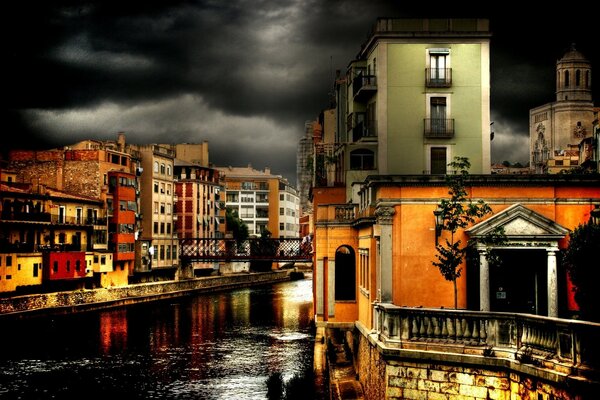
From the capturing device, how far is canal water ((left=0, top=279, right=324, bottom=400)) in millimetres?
35000

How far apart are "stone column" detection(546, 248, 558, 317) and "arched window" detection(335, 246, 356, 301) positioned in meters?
12.5

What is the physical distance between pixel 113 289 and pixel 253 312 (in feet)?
49.7

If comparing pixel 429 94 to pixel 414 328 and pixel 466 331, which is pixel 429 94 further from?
pixel 466 331

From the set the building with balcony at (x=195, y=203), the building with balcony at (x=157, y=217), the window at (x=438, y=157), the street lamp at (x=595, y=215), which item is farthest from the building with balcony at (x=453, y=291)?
the building with balcony at (x=195, y=203)

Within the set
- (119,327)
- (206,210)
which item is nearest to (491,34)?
(119,327)

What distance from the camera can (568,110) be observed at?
Result: 176m

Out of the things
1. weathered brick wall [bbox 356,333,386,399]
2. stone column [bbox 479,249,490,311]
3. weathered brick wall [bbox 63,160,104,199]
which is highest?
weathered brick wall [bbox 63,160,104,199]

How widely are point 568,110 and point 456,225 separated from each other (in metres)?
166

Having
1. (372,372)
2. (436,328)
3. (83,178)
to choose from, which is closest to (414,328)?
(436,328)

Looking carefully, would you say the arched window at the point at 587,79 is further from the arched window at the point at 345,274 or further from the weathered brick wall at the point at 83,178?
the arched window at the point at 345,274

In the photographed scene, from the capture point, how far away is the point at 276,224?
6693 inches

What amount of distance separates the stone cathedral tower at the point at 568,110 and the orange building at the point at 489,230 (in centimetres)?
15680

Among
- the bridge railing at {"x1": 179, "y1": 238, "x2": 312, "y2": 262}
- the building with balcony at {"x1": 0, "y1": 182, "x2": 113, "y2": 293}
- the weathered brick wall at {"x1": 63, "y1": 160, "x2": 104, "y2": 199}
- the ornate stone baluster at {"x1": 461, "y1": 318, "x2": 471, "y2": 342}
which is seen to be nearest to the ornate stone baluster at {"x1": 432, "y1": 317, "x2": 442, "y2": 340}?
the ornate stone baluster at {"x1": 461, "y1": 318, "x2": 471, "y2": 342}

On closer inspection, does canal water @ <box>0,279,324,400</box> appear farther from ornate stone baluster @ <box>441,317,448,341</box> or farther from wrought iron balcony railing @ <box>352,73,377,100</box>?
wrought iron balcony railing @ <box>352,73,377,100</box>
